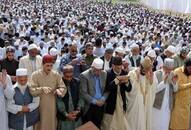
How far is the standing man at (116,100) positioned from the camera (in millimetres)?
6391

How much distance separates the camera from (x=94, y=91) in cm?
642

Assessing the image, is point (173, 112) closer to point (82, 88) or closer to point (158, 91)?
point (158, 91)

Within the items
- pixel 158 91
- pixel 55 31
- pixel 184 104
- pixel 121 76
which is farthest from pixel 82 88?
pixel 55 31

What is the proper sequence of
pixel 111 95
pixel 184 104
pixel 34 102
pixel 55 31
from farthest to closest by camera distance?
pixel 55 31, pixel 184 104, pixel 111 95, pixel 34 102

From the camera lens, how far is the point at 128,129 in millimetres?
6555

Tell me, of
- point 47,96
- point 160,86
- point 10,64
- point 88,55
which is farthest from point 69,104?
point 88,55

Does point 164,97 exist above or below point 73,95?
below

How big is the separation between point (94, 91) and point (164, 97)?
107 centimetres

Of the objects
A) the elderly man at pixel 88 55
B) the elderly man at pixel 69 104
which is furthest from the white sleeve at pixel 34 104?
the elderly man at pixel 88 55

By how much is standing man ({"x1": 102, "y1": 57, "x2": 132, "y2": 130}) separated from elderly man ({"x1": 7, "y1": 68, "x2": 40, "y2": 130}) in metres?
0.99

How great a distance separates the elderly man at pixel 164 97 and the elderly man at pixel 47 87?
1513mm

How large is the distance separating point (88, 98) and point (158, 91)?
42.6 inches

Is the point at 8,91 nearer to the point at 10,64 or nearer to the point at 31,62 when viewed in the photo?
the point at 31,62

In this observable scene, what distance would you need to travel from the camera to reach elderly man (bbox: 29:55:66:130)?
607 centimetres
